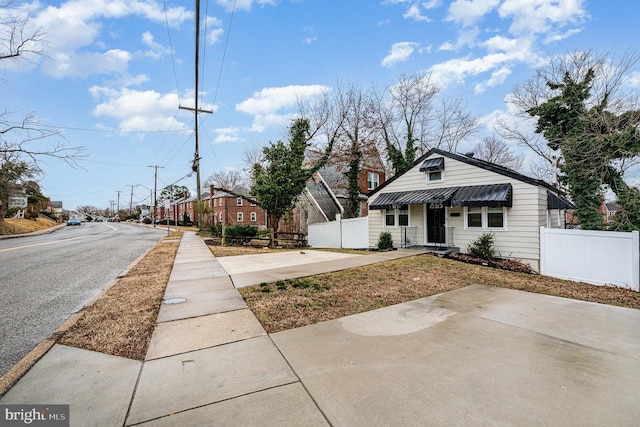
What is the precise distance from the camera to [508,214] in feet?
37.5

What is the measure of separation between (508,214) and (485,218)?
2.82 feet

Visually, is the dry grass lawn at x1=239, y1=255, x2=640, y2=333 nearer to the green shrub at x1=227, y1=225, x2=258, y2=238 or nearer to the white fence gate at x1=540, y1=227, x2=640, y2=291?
the white fence gate at x1=540, y1=227, x2=640, y2=291

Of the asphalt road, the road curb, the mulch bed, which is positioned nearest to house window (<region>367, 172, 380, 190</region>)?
the mulch bed

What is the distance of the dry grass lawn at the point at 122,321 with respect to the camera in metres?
3.51

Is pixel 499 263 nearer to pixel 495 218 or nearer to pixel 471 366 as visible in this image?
pixel 495 218

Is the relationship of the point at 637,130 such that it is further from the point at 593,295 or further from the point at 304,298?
the point at 304,298

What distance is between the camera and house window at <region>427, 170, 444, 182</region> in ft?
43.8

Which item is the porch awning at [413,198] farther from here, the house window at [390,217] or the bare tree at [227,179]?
the bare tree at [227,179]

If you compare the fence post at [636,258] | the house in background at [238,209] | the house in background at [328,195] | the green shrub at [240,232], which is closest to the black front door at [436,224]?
the fence post at [636,258]

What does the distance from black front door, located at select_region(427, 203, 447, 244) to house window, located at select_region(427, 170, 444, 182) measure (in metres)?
1.14

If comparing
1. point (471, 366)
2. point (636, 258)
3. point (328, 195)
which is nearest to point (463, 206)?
point (636, 258)

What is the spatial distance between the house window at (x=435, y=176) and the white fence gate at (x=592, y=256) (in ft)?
14.4

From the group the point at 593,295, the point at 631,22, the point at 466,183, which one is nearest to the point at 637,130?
the point at 631,22

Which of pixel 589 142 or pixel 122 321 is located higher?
pixel 589 142
